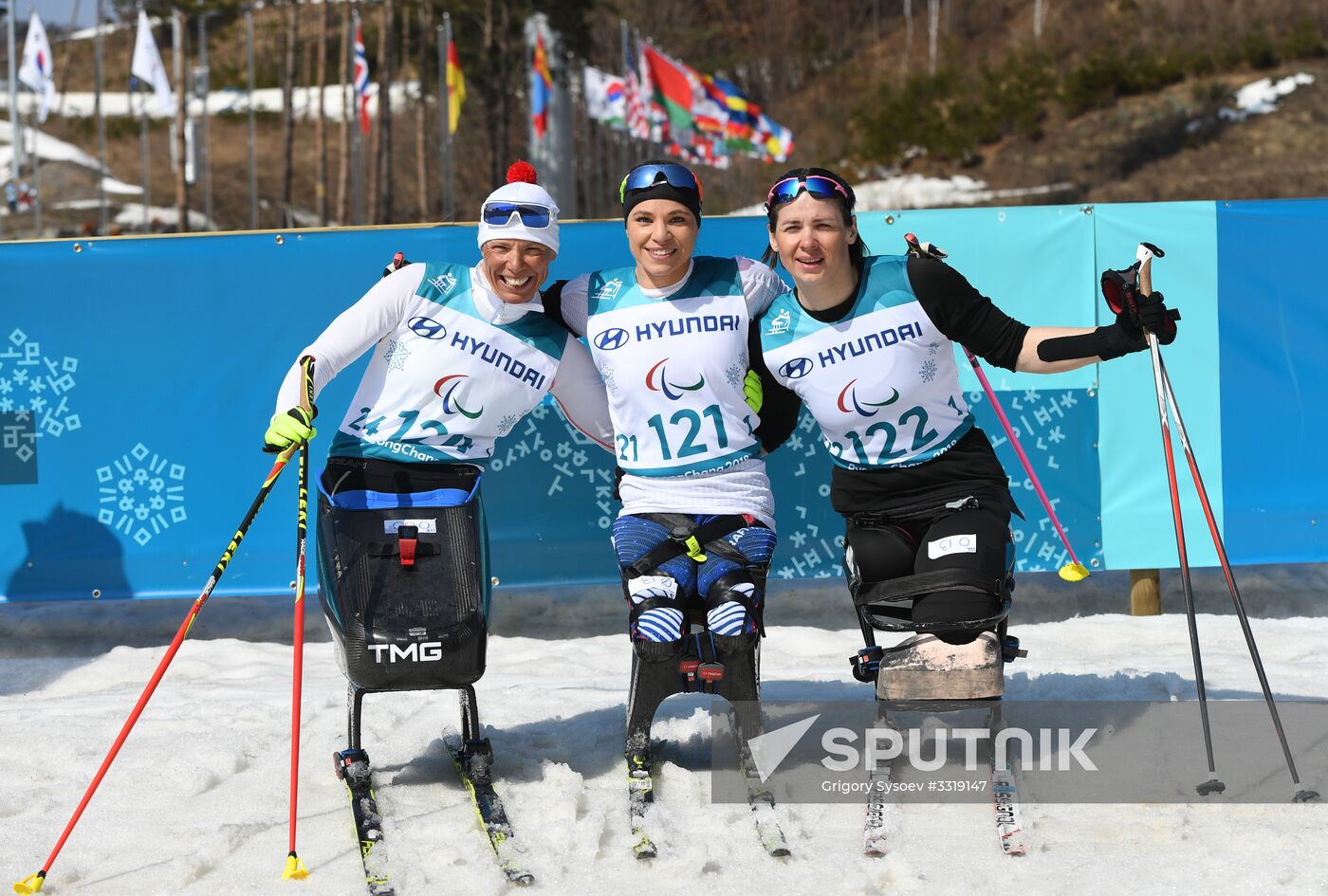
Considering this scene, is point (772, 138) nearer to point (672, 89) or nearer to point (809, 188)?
point (672, 89)

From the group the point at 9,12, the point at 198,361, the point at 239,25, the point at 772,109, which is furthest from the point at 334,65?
the point at 198,361

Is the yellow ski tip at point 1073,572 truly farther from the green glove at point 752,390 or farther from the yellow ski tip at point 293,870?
the yellow ski tip at point 293,870

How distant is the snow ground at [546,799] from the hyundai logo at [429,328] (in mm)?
1410

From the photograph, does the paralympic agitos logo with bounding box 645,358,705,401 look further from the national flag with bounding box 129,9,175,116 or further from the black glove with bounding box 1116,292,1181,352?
the national flag with bounding box 129,9,175,116

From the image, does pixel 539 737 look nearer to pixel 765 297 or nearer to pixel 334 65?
pixel 765 297

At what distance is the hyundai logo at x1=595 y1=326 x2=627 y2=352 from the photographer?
13.6 ft

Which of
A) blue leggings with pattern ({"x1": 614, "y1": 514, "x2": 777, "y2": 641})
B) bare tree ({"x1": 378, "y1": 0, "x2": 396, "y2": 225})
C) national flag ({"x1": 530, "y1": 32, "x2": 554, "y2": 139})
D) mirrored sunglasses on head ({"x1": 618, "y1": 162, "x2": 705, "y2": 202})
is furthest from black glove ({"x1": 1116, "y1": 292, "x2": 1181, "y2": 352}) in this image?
bare tree ({"x1": 378, "y1": 0, "x2": 396, "y2": 225})

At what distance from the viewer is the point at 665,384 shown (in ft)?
13.3

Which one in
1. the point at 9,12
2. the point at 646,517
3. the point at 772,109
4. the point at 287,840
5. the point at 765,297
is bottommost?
the point at 287,840

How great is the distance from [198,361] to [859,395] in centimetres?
327

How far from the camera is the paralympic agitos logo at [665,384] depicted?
13.3 feet

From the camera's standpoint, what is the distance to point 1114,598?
21.6 feet

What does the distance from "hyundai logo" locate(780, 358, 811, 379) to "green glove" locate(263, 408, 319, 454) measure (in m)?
1.43

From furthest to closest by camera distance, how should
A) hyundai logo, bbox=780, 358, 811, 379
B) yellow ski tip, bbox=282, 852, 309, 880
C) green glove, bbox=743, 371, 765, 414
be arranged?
1. green glove, bbox=743, 371, 765, 414
2. hyundai logo, bbox=780, 358, 811, 379
3. yellow ski tip, bbox=282, 852, 309, 880
